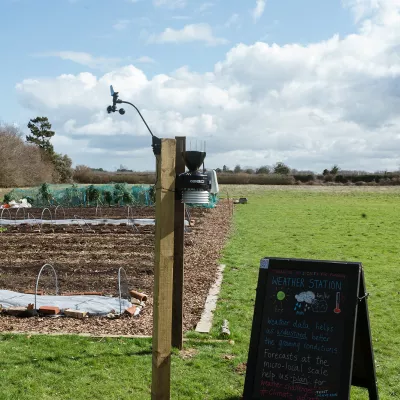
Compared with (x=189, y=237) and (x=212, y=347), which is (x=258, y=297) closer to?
(x=212, y=347)

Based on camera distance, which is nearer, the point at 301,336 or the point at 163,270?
the point at 163,270

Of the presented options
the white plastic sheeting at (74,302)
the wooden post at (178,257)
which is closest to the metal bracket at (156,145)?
the wooden post at (178,257)

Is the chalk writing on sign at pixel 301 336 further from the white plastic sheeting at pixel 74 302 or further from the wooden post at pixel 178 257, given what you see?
the white plastic sheeting at pixel 74 302

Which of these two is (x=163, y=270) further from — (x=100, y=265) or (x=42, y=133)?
(x=42, y=133)

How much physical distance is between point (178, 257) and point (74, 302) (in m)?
2.46

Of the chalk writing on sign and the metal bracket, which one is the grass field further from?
the metal bracket

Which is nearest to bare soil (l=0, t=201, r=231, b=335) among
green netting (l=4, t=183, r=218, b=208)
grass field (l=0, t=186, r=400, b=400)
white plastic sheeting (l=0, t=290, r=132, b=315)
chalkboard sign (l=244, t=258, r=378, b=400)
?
white plastic sheeting (l=0, t=290, r=132, b=315)

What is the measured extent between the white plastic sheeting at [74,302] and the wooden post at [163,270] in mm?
3309

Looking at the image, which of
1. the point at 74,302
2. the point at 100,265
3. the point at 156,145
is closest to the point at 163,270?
the point at 156,145

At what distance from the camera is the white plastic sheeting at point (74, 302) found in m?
7.25

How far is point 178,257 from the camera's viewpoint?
5.78 metres

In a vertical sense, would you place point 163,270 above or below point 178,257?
above

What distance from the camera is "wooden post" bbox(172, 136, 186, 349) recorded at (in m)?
5.71

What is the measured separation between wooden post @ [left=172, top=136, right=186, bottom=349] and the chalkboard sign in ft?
4.55
